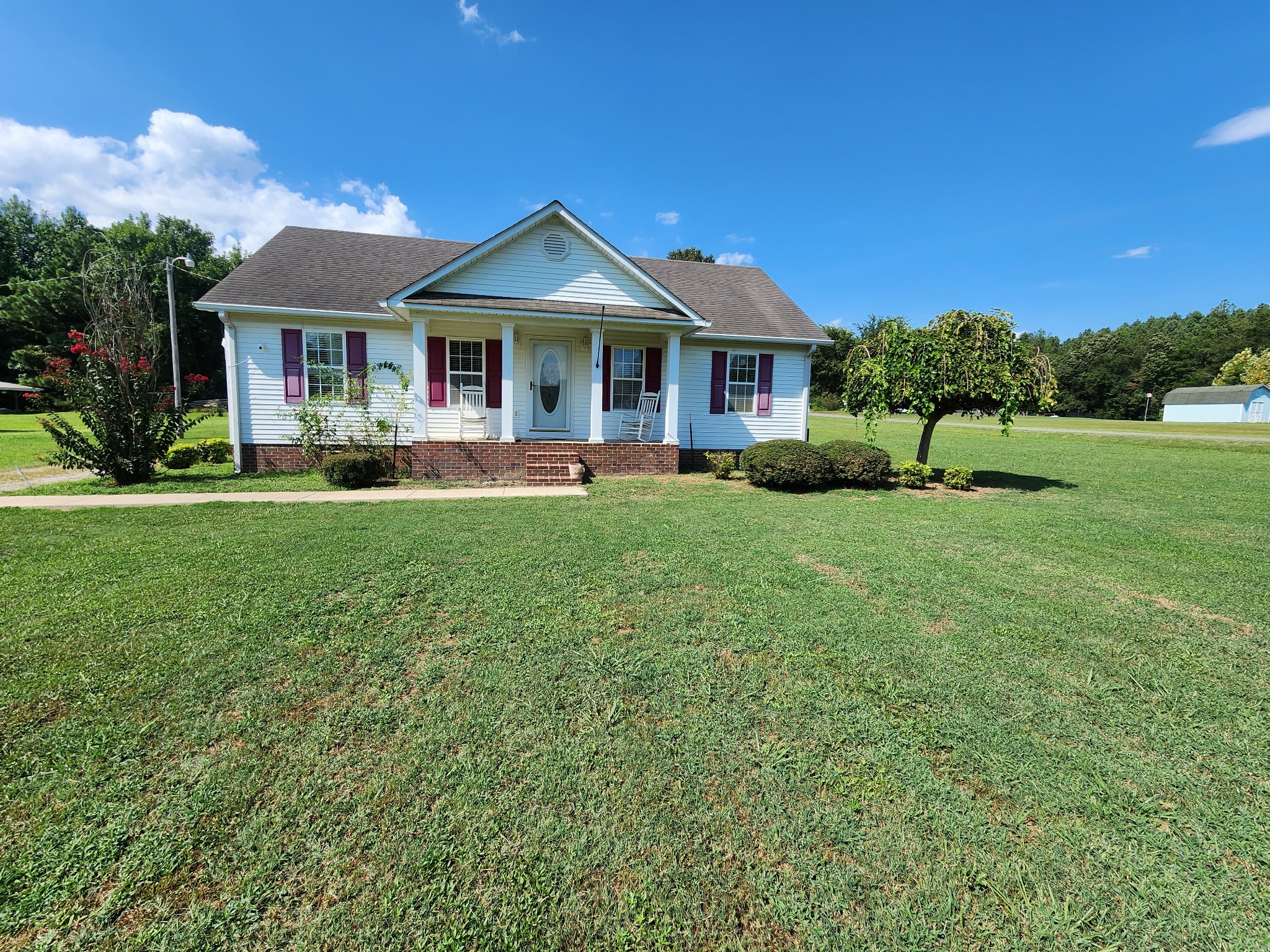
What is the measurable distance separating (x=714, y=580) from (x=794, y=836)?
292 cm

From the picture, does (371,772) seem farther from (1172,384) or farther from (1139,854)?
(1172,384)

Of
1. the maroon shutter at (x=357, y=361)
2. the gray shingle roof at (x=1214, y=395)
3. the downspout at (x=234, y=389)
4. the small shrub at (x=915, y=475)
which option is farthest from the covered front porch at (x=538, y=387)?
the gray shingle roof at (x=1214, y=395)

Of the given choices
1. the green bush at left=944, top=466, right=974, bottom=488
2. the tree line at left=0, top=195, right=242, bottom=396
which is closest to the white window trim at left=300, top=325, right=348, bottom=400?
the green bush at left=944, top=466, right=974, bottom=488

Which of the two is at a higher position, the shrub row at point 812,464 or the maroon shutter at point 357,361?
the maroon shutter at point 357,361

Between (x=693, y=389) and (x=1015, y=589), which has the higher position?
(x=693, y=389)

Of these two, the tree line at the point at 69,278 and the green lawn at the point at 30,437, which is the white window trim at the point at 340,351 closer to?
the green lawn at the point at 30,437

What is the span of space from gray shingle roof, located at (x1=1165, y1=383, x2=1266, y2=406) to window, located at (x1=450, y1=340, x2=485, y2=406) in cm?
6518

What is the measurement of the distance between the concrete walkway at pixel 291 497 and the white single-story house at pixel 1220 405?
63.4m

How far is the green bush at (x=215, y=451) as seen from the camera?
12758 mm

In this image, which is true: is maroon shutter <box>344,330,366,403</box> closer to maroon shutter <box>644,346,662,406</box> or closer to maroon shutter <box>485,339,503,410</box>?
maroon shutter <box>485,339,503,410</box>

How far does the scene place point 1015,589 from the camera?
5.11 meters

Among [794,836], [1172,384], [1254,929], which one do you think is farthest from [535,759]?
[1172,384]

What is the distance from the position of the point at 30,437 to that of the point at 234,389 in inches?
532

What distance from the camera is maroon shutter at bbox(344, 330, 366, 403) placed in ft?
39.4
